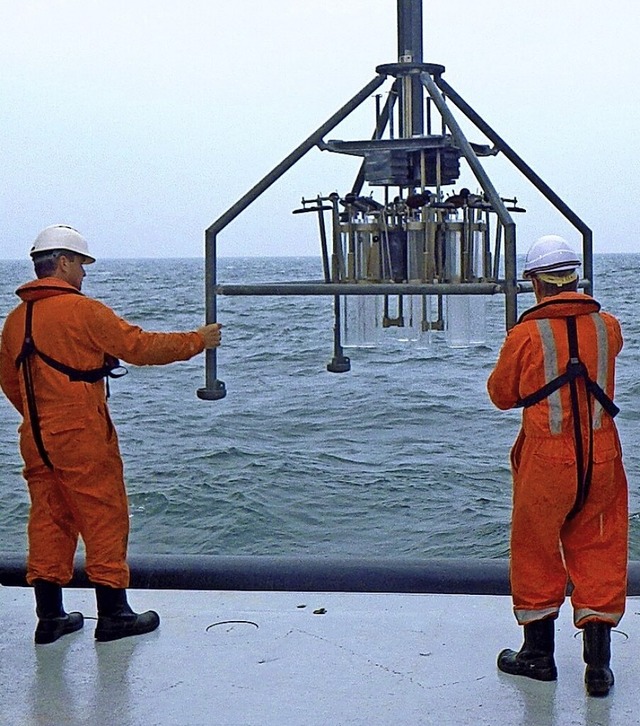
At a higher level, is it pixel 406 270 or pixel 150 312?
pixel 406 270

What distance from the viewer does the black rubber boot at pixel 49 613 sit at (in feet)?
12.1

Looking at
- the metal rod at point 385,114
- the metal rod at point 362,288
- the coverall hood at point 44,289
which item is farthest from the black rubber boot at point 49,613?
the metal rod at point 385,114

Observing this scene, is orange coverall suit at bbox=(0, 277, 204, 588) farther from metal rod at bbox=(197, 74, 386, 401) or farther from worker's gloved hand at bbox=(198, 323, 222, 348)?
metal rod at bbox=(197, 74, 386, 401)

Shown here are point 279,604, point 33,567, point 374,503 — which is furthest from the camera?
point 374,503

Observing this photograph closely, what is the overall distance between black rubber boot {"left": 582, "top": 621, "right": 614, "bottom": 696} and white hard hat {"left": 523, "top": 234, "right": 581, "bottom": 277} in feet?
3.05

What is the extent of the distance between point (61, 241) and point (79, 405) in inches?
18.9

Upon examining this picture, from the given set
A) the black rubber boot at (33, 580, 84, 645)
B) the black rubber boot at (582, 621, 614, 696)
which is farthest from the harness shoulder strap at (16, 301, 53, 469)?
the black rubber boot at (582, 621, 614, 696)

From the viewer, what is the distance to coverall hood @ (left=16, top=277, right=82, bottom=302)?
11.5 feet

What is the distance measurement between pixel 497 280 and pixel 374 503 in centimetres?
720

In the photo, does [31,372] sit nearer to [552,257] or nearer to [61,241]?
[61,241]

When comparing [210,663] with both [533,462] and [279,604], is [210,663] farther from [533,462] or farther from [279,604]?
[533,462]

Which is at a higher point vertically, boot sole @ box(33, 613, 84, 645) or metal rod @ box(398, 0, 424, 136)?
metal rod @ box(398, 0, 424, 136)

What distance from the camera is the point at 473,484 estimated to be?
1127 centimetres

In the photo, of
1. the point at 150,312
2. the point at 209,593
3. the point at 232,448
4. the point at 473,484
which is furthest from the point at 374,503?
the point at 150,312
